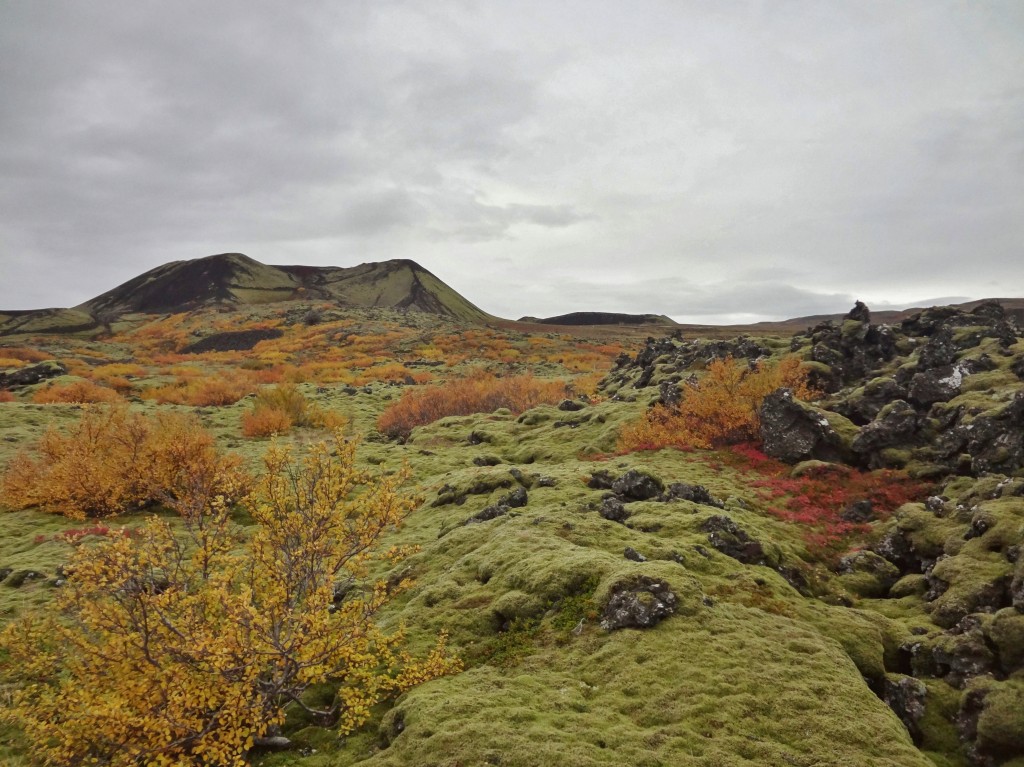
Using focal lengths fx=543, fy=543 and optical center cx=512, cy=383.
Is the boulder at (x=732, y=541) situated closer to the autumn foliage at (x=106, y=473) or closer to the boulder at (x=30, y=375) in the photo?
the autumn foliage at (x=106, y=473)

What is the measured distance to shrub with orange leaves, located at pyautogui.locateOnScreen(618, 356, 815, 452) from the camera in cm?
3089

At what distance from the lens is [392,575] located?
1706 centimetres

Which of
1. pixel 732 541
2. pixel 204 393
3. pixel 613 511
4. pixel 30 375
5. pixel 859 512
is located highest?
pixel 30 375

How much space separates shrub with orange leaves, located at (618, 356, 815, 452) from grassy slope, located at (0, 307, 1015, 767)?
9.70 meters

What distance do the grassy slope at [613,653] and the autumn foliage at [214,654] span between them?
0.99 metres

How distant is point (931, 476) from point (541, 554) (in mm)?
19161

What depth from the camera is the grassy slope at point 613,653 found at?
27.8ft

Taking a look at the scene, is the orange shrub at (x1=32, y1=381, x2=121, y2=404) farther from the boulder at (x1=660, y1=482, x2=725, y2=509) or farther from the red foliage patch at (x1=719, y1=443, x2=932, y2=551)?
the red foliage patch at (x1=719, y1=443, x2=932, y2=551)

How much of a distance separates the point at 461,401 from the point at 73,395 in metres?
33.2

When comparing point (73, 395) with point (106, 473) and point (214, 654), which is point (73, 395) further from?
point (214, 654)

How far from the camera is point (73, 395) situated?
46.7 m

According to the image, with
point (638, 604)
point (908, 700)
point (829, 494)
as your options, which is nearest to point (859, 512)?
point (829, 494)

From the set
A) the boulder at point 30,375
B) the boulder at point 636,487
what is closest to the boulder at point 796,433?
the boulder at point 636,487

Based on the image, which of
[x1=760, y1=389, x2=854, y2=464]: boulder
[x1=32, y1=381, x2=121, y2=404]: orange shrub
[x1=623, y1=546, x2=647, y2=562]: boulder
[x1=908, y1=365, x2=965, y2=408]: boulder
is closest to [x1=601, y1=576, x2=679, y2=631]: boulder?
[x1=623, y1=546, x2=647, y2=562]: boulder
